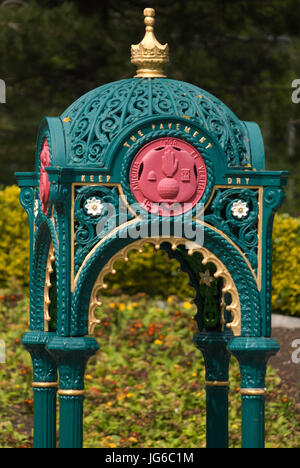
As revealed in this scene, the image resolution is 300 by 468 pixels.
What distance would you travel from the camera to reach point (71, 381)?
782 cm

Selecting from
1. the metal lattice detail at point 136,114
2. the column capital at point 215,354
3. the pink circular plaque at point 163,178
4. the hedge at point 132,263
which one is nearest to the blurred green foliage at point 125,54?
the hedge at point 132,263

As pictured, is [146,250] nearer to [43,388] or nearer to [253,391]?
[43,388]

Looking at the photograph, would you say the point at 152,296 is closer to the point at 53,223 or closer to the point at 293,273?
the point at 293,273

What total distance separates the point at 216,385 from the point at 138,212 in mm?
2029

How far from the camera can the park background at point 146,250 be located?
39.1 feet

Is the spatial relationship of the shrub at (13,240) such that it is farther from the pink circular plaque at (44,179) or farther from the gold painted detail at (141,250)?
the gold painted detail at (141,250)

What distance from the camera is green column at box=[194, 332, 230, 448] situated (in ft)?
29.8

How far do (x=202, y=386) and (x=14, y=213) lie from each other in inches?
142

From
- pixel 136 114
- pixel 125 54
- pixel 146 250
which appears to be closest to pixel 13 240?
pixel 146 250

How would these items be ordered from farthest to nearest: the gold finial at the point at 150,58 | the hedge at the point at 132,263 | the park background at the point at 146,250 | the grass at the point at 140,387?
the hedge at the point at 132,263
the park background at the point at 146,250
the grass at the point at 140,387
the gold finial at the point at 150,58

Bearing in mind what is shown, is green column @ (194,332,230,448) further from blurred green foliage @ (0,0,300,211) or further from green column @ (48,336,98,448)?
blurred green foliage @ (0,0,300,211)

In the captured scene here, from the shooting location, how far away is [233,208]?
7.90 m

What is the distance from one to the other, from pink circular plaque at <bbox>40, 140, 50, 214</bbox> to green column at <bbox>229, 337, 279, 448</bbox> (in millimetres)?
1711

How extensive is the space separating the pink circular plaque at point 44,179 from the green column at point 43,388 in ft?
4.08
